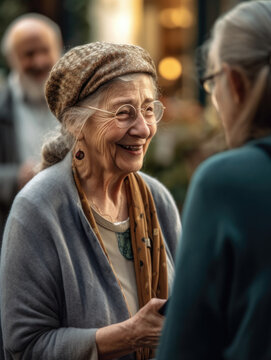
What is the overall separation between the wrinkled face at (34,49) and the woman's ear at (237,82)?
3393 mm

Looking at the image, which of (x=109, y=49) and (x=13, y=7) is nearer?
(x=109, y=49)

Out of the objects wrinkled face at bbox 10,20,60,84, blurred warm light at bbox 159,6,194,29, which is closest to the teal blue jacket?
wrinkled face at bbox 10,20,60,84

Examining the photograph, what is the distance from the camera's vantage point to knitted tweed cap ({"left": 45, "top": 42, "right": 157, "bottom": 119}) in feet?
7.03

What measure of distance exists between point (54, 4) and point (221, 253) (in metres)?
9.96

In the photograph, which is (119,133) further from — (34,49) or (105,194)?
(34,49)

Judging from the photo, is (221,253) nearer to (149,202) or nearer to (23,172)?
(149,202)

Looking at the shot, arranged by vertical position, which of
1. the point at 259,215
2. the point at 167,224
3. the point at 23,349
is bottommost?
the point at 23,349

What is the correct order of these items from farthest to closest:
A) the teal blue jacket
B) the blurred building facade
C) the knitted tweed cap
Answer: the blurred building facade < the knitted tweed cap < the teal blue jacket

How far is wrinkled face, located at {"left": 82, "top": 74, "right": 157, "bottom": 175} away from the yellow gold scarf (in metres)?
0.12

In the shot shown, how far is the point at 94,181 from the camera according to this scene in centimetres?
232

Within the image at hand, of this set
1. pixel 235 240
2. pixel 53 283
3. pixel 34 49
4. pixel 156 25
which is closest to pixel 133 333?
pixel 53 283

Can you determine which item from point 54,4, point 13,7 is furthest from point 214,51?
point 54,4

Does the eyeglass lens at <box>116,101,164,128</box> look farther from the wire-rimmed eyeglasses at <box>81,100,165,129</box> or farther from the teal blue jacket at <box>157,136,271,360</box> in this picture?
the teal blue jacket at <box>157,136,271,360</box>

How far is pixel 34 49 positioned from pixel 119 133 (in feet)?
9.37
